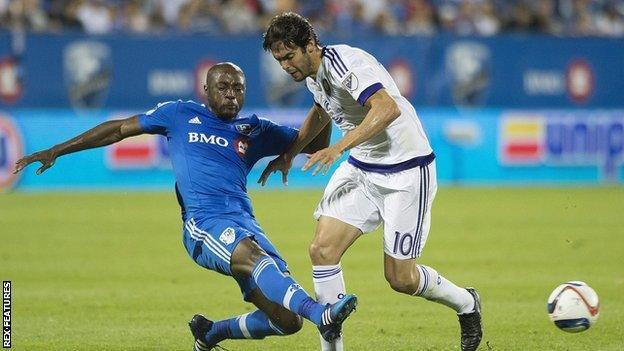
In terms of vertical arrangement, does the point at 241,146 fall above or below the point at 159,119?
below

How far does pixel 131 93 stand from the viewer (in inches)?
784

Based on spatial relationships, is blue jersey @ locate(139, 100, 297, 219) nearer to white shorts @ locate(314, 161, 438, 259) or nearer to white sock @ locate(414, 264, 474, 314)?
white shorts @ locate(314, 161, 438, 259)

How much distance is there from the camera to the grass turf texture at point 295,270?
321 inches

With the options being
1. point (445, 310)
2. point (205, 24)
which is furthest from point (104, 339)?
point (205, 24)

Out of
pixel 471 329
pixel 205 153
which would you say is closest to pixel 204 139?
pixel 205 153

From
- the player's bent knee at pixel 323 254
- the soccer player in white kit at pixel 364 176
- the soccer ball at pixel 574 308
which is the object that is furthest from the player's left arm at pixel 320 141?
the soccer ball at pixel 574 308

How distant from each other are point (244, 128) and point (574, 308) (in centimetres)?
242

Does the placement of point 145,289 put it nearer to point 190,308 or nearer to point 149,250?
point 190,308

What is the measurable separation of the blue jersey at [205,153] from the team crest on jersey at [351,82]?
87 cm

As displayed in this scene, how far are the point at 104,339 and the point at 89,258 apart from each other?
4525mm

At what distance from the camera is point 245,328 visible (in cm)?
710

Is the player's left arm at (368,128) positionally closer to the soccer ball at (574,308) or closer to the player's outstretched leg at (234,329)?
the player's outstretched leg at (234,329)

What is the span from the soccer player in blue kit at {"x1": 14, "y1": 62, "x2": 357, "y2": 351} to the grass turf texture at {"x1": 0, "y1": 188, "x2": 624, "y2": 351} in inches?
38.7

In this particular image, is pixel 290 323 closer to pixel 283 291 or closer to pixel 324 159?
pixel 283 291
